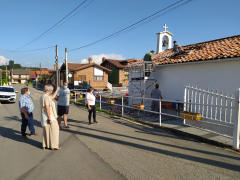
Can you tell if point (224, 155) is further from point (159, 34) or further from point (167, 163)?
point (159, 34)

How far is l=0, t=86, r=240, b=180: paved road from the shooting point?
3471 mm

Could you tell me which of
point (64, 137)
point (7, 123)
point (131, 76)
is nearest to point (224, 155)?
point (64, 137)

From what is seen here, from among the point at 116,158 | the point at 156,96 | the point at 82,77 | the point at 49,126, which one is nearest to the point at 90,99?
the point at 49,126

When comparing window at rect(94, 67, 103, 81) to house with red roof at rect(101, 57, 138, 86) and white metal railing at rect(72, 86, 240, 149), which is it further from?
white metal railing at rect(72, 86, 240, 149)

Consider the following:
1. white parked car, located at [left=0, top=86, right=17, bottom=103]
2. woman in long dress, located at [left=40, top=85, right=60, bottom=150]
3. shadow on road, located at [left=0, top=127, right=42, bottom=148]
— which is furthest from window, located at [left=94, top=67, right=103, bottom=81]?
woman in long dress, located at [left=40, top=85, right=60, bottom=150]

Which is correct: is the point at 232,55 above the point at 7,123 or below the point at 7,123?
above

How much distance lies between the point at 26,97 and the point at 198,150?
208 inches

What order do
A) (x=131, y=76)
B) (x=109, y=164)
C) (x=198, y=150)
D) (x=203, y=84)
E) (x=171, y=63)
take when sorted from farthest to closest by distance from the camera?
(x=131, y=76)
(x=171, y=63)
(x=203, y=84)
(x=198, y=150)
(x=109, y=164)

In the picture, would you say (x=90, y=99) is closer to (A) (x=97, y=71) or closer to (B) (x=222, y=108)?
(B) (x=222, y=108)

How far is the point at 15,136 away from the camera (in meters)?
5.89

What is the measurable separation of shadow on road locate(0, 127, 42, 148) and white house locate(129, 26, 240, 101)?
7.55m

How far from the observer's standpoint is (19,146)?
498cm

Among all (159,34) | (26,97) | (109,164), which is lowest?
(109,164)

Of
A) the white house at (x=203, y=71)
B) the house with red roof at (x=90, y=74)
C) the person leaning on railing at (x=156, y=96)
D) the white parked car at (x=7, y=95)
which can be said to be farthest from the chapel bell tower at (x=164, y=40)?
the house with red roof at (x=90, y=74)
